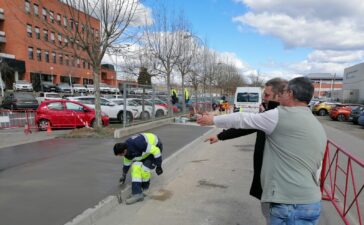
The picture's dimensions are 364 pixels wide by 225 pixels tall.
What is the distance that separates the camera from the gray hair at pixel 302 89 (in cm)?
246

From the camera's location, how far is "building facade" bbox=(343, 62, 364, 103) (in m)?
50.1

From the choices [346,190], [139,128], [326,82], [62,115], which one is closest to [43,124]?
[62,115]

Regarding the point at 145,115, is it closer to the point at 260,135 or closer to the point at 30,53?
the point at 260,135

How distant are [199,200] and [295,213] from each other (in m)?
3.43

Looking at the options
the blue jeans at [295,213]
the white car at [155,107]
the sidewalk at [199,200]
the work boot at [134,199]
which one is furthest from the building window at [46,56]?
the blue jeans at [295,213]

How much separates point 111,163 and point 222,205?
343cm

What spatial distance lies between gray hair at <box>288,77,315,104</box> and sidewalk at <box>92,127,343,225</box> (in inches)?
108

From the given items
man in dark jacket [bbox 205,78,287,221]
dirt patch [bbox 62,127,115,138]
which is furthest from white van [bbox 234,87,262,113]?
man in dark jacket [bbox 205,78,287,221]

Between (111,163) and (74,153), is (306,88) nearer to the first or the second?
(111,163)

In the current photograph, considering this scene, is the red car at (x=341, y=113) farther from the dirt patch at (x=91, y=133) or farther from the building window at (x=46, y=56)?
the building window at (x=46, y=56)

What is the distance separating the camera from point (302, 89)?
96.9 inches

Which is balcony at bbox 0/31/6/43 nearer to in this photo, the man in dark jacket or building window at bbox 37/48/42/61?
building window at bbox 37/48/42/61

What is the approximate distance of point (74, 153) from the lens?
29.9 ft

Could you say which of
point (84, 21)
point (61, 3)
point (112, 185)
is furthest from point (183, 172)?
point (61, 3)
